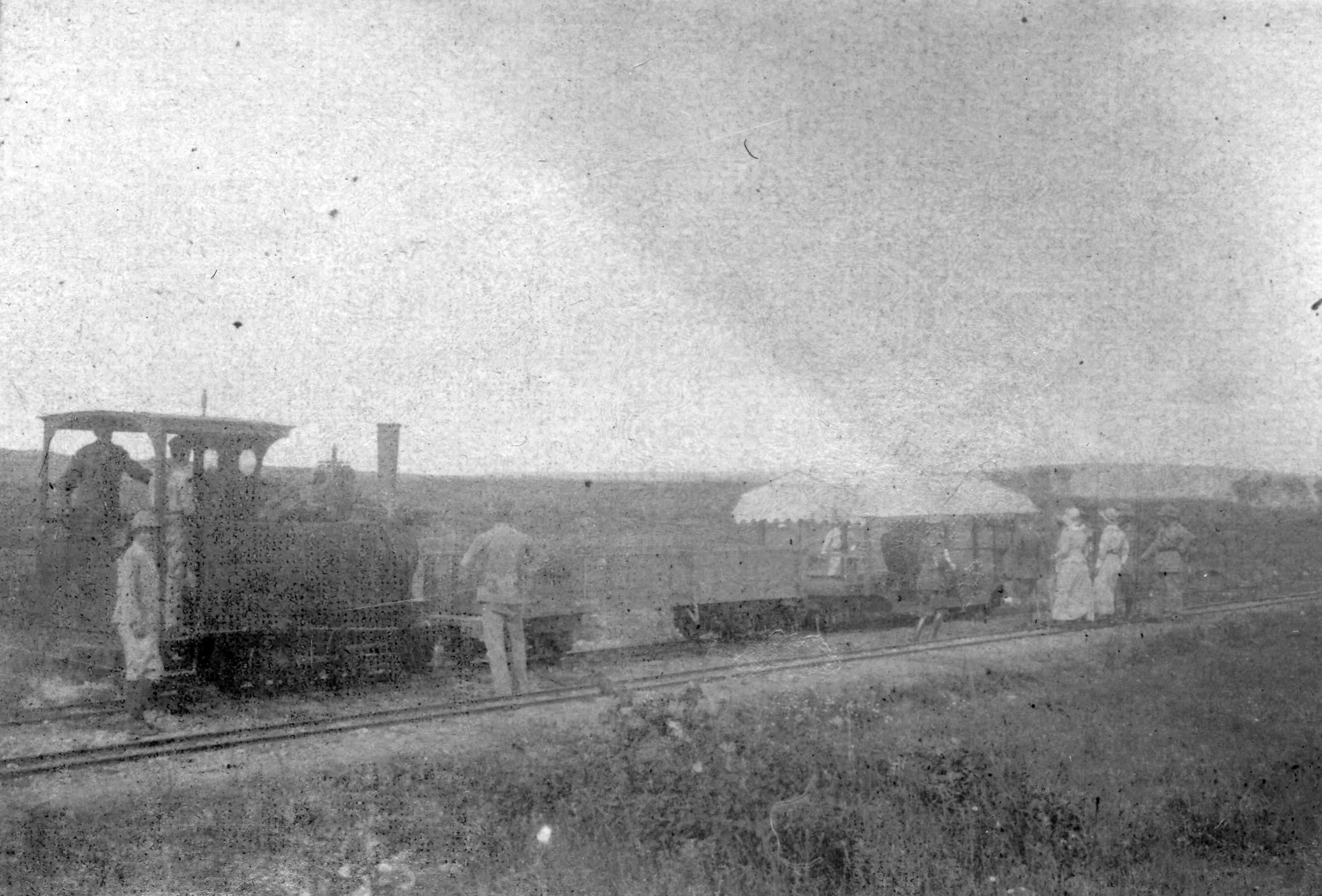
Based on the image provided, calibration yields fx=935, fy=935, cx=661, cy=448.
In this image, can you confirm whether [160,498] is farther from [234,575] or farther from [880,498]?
[880,498]

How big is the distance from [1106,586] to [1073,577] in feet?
1.16

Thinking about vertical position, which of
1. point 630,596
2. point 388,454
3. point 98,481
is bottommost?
point 630,596

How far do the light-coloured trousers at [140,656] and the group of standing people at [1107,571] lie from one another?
8.50 meters

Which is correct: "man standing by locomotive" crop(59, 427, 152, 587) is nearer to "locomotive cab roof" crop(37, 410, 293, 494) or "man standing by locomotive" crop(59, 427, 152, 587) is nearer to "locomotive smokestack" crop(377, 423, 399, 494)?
"locomotive cab roof" crop(37, 410, 293, 494)

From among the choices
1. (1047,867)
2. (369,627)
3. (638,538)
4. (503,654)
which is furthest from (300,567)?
(1047,867)

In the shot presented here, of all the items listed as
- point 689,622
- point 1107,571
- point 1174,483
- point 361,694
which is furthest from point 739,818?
point 1107,571

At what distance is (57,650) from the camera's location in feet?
23.7

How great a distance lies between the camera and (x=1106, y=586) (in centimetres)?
1023

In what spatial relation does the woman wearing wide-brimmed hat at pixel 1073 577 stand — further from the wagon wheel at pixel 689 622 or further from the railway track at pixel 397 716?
the wagon wheel at pixel 689 622

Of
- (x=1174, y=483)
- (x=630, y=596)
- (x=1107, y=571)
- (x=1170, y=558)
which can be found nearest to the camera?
(x=1174, y=483)

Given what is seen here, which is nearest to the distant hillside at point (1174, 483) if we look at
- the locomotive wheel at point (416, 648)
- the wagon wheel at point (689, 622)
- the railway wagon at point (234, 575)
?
the wagon wheel at point (689, 622)

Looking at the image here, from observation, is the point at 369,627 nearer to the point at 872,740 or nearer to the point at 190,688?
the point at 190,688

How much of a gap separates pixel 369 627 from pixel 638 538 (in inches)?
94.8

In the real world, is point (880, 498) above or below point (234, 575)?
above
